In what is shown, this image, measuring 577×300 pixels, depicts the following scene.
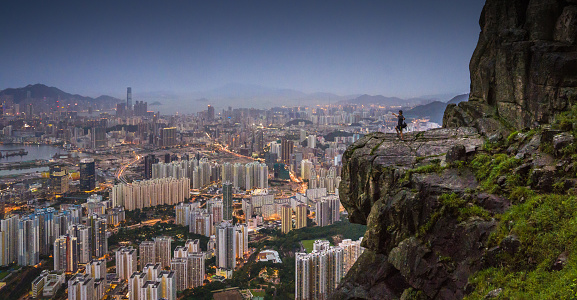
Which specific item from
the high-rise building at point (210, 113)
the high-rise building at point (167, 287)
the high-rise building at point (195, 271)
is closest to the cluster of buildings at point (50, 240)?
the high-rise building at point (195, 271)

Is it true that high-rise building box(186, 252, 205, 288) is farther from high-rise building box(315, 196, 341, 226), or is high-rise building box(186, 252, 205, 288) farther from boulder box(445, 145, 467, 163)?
boulder box(445, 145, 467, 163)

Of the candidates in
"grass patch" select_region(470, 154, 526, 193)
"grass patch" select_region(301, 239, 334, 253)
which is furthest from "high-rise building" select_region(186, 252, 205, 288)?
"grass patch" select_region(470, 154, 526, 193)

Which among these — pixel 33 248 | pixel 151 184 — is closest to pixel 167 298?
pixel 33 248

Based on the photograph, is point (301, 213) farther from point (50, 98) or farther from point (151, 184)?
point (50, 98)

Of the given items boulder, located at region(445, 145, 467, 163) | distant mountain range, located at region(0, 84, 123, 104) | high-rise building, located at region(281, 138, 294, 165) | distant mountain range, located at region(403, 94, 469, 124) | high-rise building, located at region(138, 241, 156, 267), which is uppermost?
distant mountain range, located at region(0, 84, 123, 104)

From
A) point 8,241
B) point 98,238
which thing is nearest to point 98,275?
point 98,238
